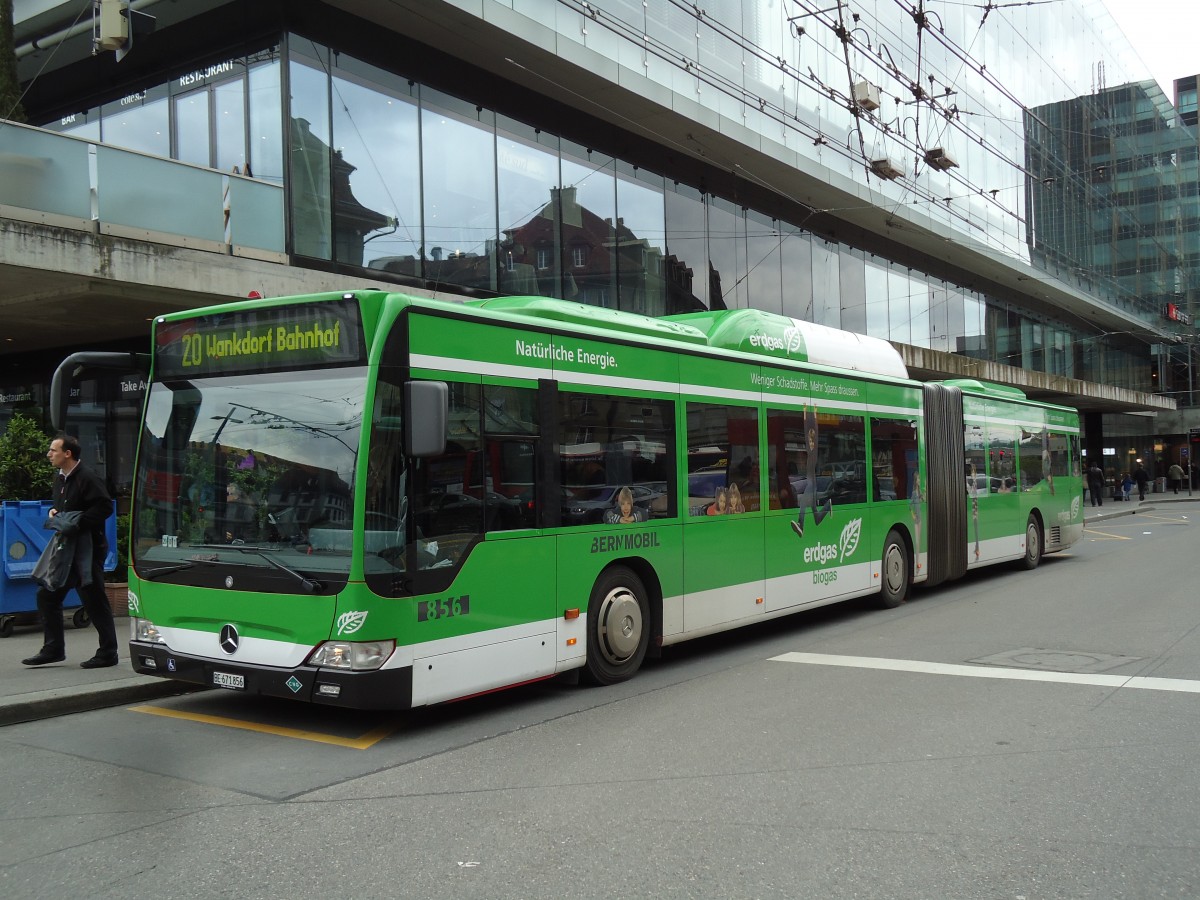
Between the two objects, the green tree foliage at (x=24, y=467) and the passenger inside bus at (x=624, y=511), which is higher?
the green tree foliage at (x=24, y=467)

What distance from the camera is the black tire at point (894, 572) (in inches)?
501

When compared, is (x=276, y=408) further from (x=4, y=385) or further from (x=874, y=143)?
(x=874, y=143)

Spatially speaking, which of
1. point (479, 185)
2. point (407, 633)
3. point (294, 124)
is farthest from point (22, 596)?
point (479, 185)

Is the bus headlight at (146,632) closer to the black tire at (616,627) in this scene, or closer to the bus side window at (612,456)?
the bus side window at (612,456)

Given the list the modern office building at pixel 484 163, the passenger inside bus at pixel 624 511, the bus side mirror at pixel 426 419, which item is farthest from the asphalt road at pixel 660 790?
the modern office building at pixel 484 163

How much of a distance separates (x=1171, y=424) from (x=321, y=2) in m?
65.3

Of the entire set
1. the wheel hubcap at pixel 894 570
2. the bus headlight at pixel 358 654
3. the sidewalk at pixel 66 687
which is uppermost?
the bus headlight at pixel 358 654

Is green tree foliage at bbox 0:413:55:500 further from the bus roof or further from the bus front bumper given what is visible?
the bus roof

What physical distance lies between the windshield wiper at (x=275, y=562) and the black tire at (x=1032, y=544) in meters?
14.7

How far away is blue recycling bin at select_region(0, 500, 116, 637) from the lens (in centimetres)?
1010

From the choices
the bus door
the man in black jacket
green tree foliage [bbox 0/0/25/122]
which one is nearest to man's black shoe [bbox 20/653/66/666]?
the man in black jacket

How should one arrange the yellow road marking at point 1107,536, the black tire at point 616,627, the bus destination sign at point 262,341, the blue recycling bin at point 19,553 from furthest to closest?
the yellow road marking at point 1107,536, the blue recycling bin at point 19,553, the black tire at point 616,627, the bus destination sign at point 262,341

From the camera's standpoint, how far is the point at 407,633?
20.5ft

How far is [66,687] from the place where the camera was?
7629 millimetres
